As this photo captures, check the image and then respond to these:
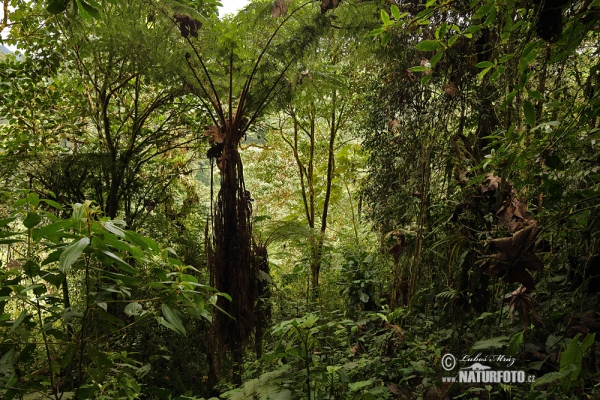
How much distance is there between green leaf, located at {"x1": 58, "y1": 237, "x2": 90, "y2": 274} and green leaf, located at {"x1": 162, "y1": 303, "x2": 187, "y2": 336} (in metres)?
0.24

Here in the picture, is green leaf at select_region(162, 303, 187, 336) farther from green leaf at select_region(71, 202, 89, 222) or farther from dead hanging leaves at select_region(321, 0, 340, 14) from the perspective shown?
dead hanging leaves at select_region(321, 0, 340, 14)

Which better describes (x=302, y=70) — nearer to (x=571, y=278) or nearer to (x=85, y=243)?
(x=571, y=278)

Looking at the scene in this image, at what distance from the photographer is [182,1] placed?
271 cm

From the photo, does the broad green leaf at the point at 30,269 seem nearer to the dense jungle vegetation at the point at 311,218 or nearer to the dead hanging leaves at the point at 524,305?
the dense jungle vegetation at the point at 311,218

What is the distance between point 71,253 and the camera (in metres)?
0.71

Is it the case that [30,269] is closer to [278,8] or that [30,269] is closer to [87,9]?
[87,9]

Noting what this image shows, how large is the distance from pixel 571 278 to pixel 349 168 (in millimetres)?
3911

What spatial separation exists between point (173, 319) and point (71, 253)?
0.26m

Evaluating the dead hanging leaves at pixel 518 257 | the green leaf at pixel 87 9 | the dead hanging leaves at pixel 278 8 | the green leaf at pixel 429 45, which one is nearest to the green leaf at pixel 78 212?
the green leaf at pixel 87 9

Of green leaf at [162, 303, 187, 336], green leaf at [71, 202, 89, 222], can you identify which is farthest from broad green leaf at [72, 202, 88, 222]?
green leaf at [162, 303, 187, 336]

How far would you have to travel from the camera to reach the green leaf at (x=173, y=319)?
2.79 feet

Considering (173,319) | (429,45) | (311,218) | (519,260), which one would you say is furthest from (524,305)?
(311,218)

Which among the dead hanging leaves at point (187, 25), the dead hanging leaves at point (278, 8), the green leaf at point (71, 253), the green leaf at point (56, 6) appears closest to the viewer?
the green leaf at point (71, 253)

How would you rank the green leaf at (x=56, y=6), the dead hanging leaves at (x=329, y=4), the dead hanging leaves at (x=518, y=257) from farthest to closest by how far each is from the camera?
1. the dead hanging leaves at (x=329, y=4)
2. the dead hanging leaves at (x=518, y=257)
3. the green leaf at (x=56, y=6)
